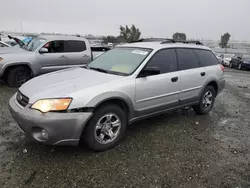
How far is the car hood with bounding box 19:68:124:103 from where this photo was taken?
9.41ft

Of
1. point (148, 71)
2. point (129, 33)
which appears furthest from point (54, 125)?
point (129, 33)

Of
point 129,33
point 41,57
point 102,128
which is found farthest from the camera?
point 129,33

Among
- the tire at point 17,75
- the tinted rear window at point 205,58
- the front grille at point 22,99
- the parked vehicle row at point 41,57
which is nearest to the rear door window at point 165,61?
the tinted rear window at point 205,58

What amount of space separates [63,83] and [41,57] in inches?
165

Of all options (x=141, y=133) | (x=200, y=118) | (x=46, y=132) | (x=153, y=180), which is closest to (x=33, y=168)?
(x=46, y=132)

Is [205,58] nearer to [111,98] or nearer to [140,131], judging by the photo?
[140,131]

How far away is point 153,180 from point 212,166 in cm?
96

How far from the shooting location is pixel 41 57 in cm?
686

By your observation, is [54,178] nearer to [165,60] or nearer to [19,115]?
[19,115]

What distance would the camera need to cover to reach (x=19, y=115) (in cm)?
287

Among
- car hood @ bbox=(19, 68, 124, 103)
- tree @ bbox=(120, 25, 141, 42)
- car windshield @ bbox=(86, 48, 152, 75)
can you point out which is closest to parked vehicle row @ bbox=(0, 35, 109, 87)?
car windshield @ bbox=(86, 48, 152, 75)

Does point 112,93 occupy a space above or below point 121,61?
below

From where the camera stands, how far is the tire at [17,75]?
6.50 meters

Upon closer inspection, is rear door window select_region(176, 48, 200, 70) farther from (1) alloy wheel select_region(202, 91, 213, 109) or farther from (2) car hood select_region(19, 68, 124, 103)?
(2) car hood select_region(19, 68, 124, 103)
